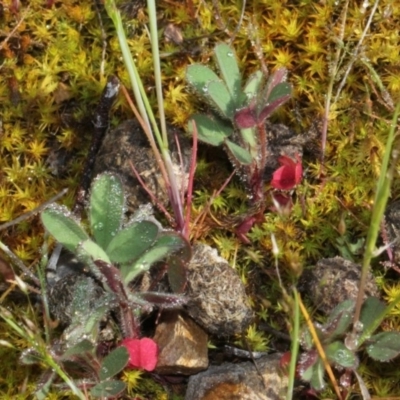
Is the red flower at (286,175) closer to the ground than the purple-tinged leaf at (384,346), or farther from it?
farther from it

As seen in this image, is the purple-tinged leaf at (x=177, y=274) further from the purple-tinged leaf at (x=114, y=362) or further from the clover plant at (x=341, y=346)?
the clover plant at (x=341, y=346)

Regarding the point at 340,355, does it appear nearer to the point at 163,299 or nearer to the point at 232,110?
the point at 163,299

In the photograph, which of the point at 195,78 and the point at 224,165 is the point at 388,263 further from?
the point at 195,78

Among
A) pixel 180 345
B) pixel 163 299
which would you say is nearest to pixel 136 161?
pixel 163 299

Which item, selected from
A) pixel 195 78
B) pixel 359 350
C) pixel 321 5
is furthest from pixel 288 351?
pixel 321 5

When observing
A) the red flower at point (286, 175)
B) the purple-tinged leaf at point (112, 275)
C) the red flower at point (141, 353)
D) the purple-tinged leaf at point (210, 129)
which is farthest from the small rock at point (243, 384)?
the purple-tinged leaf at point (210, 129)
